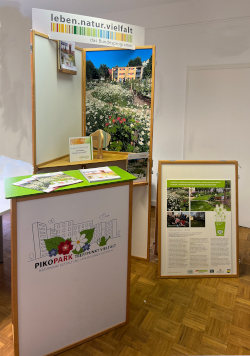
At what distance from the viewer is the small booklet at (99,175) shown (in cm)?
179

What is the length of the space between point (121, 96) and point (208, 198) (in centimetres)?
120

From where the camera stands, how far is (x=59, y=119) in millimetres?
2562

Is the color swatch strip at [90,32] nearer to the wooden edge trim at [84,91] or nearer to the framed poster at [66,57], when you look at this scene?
the framed poster at [66,57]

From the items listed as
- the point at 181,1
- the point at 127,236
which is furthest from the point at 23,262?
the point at 181,1

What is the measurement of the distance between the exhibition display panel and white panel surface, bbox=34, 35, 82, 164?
2.17 ft

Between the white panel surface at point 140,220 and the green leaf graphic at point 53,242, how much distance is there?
49.0 inches

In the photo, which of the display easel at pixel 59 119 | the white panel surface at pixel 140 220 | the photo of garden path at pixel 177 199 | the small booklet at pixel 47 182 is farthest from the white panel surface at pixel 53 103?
the photo of garden path at pixel 177 199

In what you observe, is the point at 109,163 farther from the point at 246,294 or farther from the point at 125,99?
the point at 246,294

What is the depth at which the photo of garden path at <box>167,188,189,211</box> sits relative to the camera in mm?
2600

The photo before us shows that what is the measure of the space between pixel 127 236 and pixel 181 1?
3144mm

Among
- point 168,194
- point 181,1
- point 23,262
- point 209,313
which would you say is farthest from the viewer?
point 181,1

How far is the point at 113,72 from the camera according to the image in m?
2.68

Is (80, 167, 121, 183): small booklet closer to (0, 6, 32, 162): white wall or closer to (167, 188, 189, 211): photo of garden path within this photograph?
(167, 188, 189, 211): photo of garden path

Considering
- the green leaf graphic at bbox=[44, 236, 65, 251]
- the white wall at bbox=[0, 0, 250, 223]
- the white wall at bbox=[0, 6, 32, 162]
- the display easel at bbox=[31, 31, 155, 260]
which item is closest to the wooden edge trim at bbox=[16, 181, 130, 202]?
the green leaf graphic at bbox=[44, 236, 65, 251]
